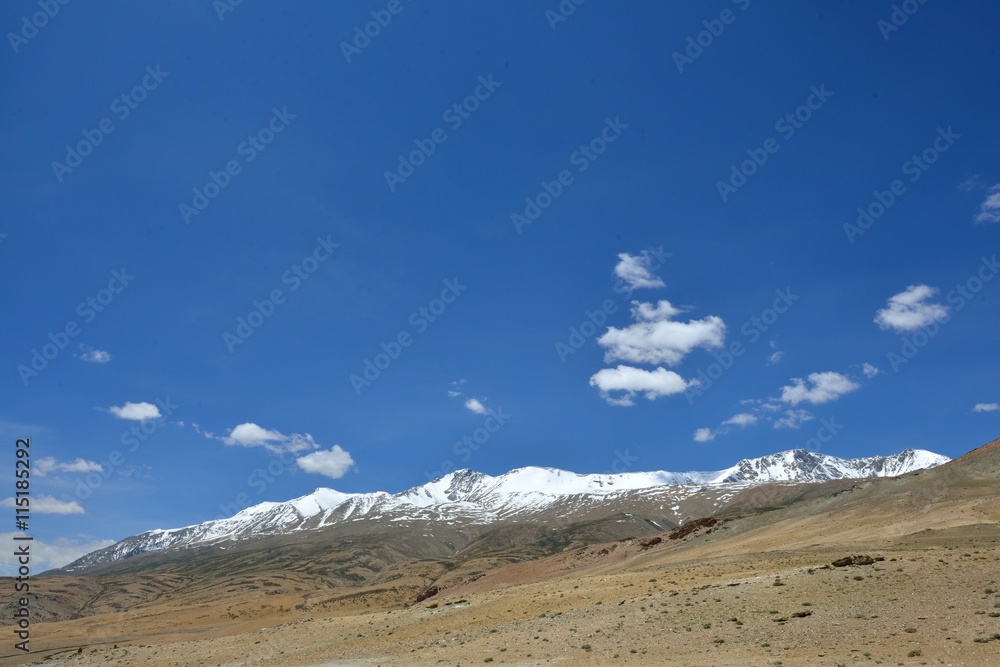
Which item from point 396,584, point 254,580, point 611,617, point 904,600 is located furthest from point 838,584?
point 254,580

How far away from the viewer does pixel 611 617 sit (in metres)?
35.3

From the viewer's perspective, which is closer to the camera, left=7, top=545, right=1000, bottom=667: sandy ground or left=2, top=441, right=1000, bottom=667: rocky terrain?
left=7, top=545, right=1000, bottom=667: sandy ground

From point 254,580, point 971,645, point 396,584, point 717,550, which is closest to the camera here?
point 971,645

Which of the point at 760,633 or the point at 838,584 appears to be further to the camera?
the point at 838,584

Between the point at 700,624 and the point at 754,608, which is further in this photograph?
the point at 754,608

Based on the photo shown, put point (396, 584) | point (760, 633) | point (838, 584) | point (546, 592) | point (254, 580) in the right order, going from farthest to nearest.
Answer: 1. point (254, 580)
2. point (396, 584)
3. point (546, 592)
4. point (838, 584)
5. point (760, 633)

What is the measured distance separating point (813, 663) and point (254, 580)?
197 m

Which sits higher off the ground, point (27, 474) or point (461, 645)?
point (27, 474)

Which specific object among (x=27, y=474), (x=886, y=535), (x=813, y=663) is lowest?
(x=813, y=663)

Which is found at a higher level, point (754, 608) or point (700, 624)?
point (754, 608)

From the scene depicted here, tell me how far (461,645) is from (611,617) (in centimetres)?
828

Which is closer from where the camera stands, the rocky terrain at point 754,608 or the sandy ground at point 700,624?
the sandy ground at point 700,624

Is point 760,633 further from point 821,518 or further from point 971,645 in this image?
point 821,518

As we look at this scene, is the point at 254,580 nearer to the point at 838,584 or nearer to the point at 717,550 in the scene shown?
the point at 717,550
